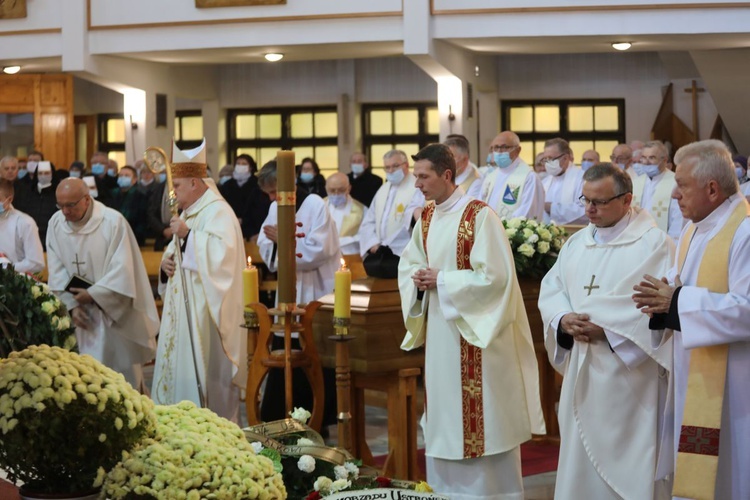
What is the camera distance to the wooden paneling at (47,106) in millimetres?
18969

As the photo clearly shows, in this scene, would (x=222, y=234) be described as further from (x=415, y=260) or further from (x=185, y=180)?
(x=415, y=260)

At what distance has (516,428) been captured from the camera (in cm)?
571

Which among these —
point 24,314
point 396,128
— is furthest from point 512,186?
point 396,128

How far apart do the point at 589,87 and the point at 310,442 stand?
17.1 m

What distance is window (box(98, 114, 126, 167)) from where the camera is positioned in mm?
21219

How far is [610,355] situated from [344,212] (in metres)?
6.61

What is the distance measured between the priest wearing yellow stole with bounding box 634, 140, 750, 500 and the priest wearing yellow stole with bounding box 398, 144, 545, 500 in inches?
44.7

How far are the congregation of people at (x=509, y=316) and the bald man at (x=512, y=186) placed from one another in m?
1.16

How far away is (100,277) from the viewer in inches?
306

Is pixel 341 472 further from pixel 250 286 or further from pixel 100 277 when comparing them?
pixel 100 277

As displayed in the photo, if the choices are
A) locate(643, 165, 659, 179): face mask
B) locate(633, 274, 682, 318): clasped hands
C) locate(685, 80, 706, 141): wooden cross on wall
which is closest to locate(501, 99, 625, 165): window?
locate(685, 80, 706, 141): wooden cross on wall

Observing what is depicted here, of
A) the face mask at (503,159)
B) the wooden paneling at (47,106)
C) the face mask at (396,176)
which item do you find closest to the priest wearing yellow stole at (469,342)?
the face mask at (503,159)

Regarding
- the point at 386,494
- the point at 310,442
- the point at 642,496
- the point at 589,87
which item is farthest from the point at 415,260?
the point at 589,87

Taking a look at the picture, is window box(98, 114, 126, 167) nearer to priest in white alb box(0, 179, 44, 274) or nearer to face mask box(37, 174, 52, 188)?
face mask box(37, 174, 52, 188)
